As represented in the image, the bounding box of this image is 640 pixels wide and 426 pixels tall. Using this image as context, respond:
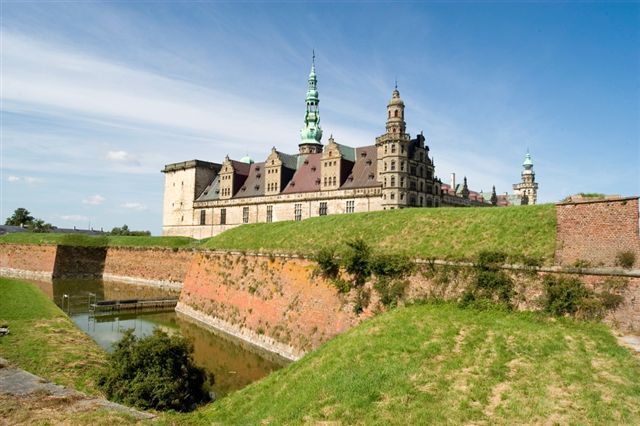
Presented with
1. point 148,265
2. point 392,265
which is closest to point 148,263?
point 148,265

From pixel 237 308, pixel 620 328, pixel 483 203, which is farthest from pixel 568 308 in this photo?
pixel 483 203

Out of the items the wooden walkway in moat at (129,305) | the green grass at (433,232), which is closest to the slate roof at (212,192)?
the wooden walkway in moat at (129,305)

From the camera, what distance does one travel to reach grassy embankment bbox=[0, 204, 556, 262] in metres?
17.0

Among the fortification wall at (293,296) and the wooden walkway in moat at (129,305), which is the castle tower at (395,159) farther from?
the wooden walkway in moat at (129,305)

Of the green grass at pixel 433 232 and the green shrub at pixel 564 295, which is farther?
the green grass at pixel 433 232

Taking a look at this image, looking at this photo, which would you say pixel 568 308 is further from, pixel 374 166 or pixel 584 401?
pixel 374 166

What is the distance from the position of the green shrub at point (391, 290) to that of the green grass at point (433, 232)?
1.37 m

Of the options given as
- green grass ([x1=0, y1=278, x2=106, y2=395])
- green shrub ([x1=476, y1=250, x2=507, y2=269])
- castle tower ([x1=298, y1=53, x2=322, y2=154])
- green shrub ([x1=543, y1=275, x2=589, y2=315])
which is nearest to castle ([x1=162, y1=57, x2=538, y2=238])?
castle tower ([x1=298, y1=53, x2=322, y2=154])

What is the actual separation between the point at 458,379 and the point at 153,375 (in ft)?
26.1

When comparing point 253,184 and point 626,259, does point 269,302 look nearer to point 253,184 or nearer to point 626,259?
point 626,259

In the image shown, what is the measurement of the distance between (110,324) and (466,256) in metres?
21.4

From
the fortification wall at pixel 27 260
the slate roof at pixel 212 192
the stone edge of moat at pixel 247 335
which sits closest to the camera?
the stone edge of moat at pixel 247 335

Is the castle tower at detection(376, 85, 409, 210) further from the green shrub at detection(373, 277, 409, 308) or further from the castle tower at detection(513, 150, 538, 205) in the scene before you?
the castle tower at detection(513, 150, 538, 205)

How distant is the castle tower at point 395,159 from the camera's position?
3791 cm
